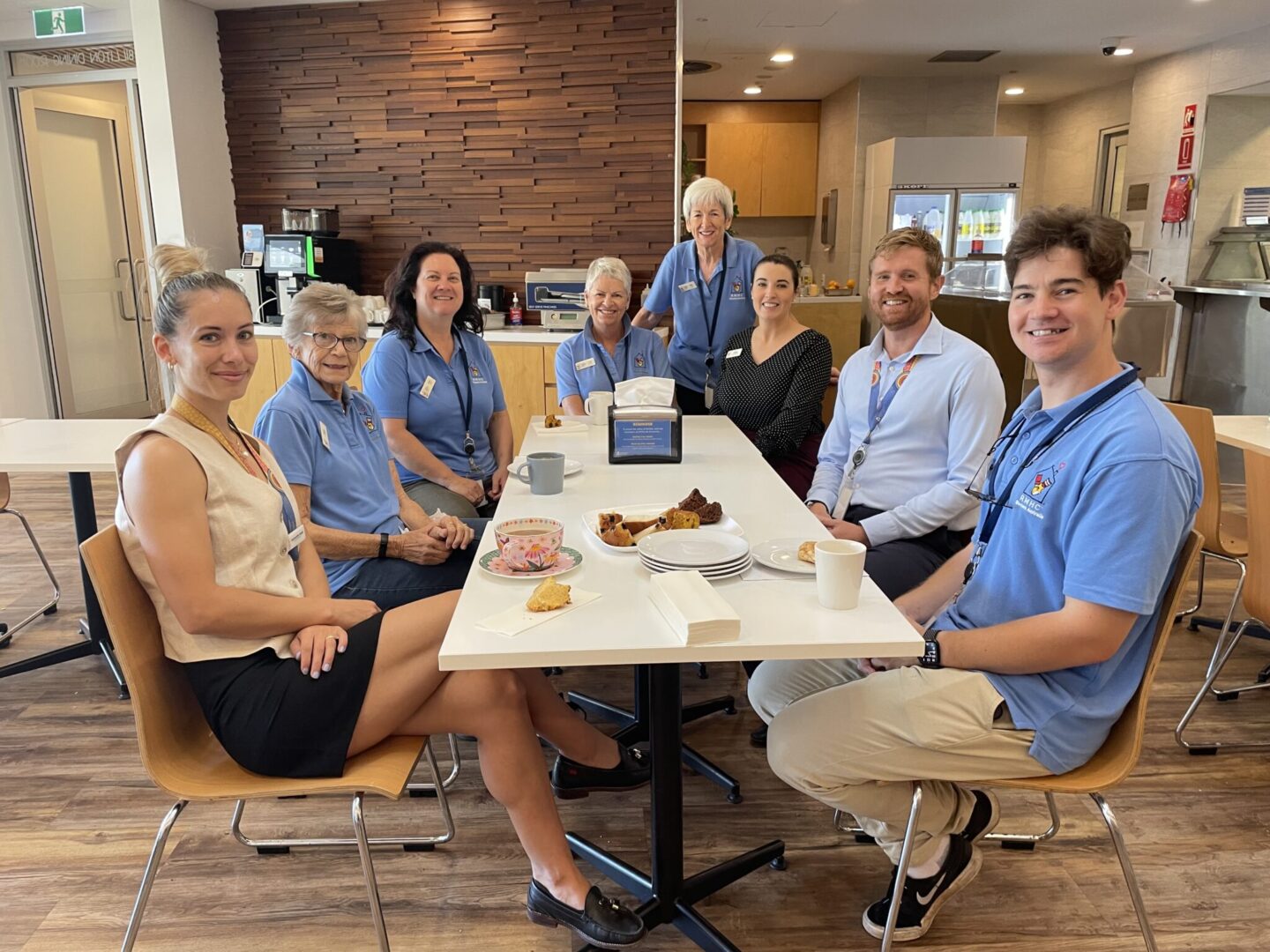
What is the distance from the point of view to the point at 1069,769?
4.92 feet

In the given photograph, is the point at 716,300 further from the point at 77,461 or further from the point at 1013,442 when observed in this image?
the point at 77,461

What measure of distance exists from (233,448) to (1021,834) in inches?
74.9

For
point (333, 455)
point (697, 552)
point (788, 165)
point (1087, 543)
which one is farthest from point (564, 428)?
point (788, 165)

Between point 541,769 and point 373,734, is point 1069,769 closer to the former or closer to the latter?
point 541,769

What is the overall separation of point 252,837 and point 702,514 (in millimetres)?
1320

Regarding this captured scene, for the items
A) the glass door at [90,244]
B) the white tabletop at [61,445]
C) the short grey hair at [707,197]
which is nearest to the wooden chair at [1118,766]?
the white tabletop at [61,445]

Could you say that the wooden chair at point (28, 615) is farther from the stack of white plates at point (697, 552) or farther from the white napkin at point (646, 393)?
the stack of white plates at point (697, 552)

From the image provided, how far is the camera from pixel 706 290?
373 centimetres

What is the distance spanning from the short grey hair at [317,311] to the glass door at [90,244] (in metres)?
5.57

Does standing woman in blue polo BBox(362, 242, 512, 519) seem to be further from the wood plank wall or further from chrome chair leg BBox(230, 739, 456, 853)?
the wood plank wall

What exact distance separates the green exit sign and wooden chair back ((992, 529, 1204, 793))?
6779 mm

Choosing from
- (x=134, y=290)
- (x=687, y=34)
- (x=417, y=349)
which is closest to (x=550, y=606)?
(x=417, y=349)

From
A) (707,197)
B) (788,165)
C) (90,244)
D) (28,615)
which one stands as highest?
(788,165)

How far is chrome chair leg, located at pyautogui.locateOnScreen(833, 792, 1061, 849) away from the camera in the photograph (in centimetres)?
198
